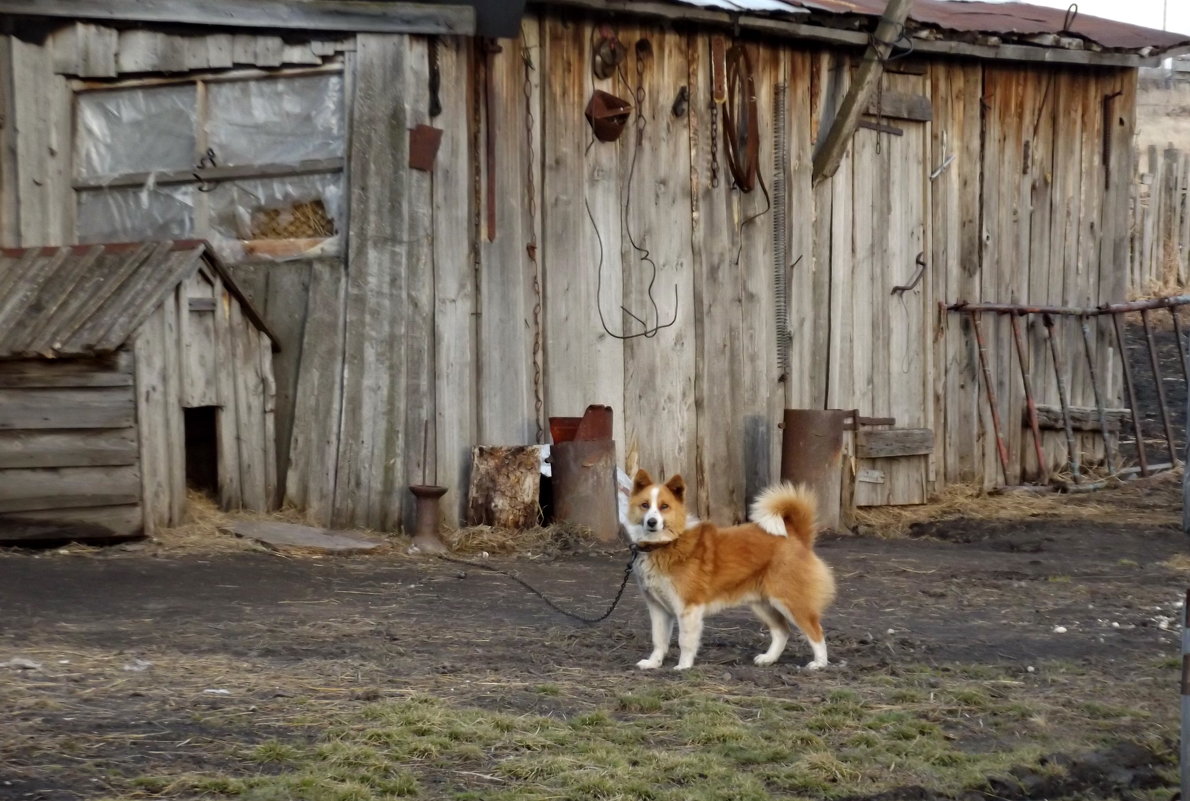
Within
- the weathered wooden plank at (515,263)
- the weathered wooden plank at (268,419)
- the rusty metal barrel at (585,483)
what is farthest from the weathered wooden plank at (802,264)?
the weathered wooden plank at (268,419)

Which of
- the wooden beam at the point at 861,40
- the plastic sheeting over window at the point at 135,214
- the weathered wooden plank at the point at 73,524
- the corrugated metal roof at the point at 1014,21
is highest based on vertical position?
the corrugated metal roof at the point at 1014,21

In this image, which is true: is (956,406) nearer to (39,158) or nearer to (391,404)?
(391,404)

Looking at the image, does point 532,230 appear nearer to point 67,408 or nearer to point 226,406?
point 226,406

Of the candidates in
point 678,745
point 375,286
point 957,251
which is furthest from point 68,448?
point 957,251

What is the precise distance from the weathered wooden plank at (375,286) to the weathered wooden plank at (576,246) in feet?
3.46

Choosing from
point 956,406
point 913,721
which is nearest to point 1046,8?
point 956,406

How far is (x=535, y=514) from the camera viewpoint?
10859 millimetres

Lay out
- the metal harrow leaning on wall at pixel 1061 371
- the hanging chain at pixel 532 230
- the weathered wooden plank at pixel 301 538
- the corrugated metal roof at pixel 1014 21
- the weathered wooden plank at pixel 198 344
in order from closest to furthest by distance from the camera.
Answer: the weathered wooden plank at pixel 301 538, the weathered wooden plank at pixel 198 344, the hanging chain at pixel 532 230, the corrugated metal roof at pixel 1014 21, the metal harrow leaning on wall at pixel 1061 371

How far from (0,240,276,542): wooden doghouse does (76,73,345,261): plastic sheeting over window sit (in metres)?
0.69

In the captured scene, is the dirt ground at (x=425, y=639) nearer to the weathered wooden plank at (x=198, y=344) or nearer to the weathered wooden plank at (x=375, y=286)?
the weathered wooden plank at (x=375, y=286)

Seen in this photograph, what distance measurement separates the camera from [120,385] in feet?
31.0

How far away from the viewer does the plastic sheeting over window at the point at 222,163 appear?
1060 centimetres

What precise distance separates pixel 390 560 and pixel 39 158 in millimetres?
3901

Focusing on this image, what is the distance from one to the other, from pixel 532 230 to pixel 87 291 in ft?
10.1
